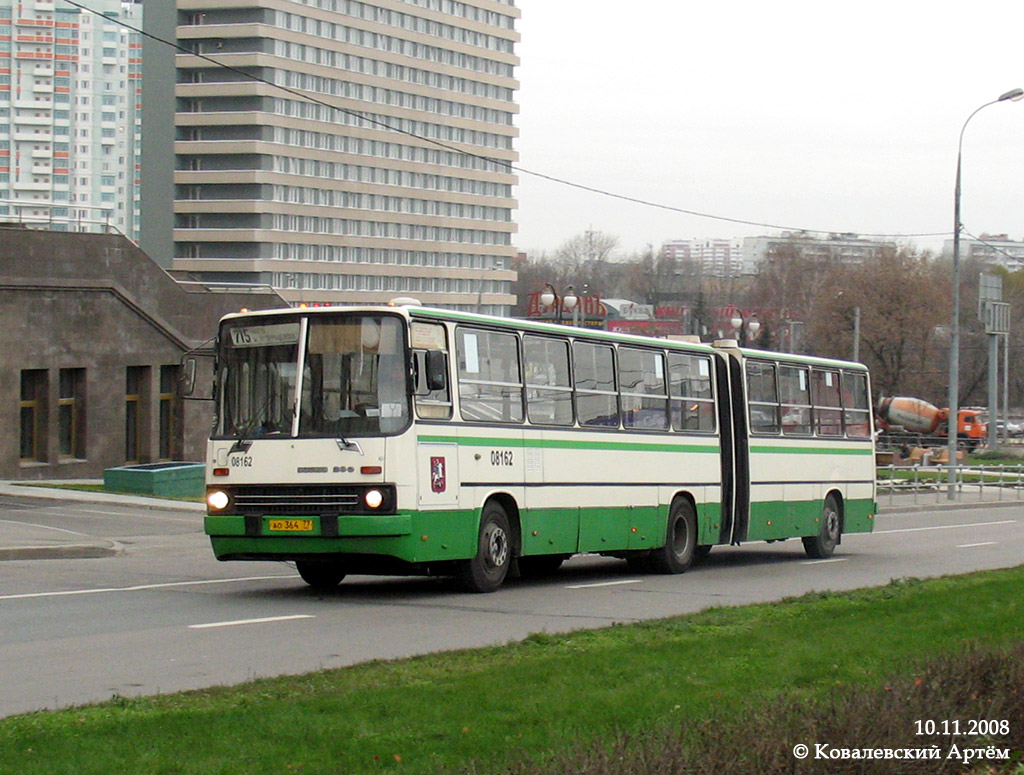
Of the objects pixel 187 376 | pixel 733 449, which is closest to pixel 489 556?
pixel 187 376

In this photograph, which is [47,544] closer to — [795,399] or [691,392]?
[691,392]

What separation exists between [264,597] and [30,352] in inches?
1037

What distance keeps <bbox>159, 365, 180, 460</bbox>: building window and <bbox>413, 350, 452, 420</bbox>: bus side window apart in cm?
3151

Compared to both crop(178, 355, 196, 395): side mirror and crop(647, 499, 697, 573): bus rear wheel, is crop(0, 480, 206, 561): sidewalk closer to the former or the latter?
crop(178, 355, 196, 395): side mirror

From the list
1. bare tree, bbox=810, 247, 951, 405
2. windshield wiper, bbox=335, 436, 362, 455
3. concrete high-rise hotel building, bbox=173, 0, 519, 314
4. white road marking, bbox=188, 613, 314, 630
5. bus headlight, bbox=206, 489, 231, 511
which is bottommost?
white road marking, bbox=188, 613, 314, 630

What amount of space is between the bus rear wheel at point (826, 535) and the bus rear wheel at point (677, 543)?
3932 millimetres

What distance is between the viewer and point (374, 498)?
47.9 ft

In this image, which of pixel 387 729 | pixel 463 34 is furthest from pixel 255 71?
pixel 387 729

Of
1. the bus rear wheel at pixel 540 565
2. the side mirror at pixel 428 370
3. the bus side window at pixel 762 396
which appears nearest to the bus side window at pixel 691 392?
the bus side window at pixel 762 396

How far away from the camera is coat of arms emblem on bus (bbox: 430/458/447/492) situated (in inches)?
593

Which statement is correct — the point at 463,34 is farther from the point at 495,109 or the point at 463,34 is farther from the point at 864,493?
the point at 864,493

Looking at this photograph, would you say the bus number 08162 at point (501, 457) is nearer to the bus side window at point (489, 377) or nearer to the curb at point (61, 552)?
the bus side window at point (489, 377)

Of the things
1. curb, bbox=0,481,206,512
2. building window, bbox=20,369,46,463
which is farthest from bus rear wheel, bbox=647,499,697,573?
building window, bbox=20,369,46,463

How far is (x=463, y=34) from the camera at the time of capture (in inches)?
5448
